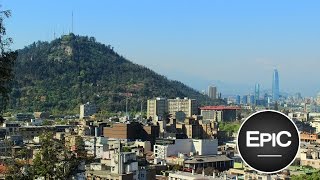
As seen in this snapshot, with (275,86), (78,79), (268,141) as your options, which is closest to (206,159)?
(268,141)

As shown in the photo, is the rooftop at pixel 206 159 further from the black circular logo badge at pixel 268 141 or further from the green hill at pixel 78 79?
the green hill at pixel 78 79

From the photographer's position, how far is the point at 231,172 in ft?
70.8

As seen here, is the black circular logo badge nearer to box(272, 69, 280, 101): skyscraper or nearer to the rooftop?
the rooftop

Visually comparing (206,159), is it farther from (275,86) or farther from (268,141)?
(275,86)

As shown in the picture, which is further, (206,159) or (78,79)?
(78,79)

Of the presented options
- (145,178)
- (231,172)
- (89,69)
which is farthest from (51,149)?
(89,69)

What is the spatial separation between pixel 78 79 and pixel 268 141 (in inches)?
2635

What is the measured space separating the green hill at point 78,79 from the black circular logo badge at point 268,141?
169 ft

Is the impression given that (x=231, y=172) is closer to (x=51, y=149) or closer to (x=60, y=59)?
(x=51, y=149)

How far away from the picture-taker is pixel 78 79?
67.6m

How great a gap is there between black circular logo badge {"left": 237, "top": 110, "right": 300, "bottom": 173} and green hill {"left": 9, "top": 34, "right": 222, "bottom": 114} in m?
51.5

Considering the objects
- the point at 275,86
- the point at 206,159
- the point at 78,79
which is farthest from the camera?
the point at 275,86

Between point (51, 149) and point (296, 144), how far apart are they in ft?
15.7

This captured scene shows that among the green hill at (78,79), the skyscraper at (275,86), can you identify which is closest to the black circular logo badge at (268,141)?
the green hill at (78,79)
